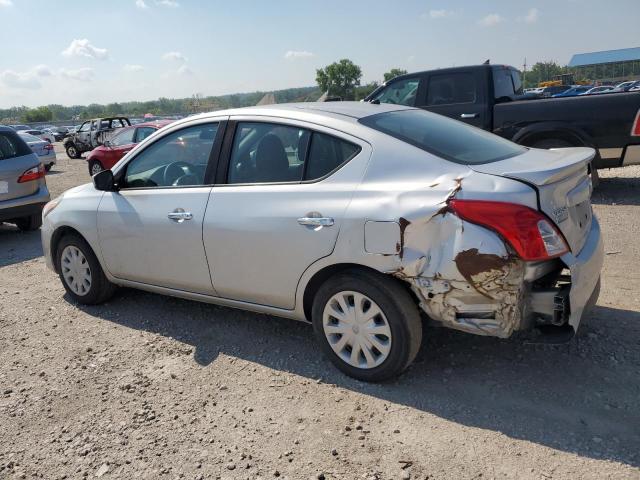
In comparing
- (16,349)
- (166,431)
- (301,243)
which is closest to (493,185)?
(301,243)

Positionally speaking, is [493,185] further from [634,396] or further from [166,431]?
[166,431]

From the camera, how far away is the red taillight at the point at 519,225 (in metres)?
2.74

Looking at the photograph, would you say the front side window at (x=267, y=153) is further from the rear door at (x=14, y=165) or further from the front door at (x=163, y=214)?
the rear door at (x=14, y=165)

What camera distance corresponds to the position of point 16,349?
14.1ft

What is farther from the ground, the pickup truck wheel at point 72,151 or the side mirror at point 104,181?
the side mirror at point 104,181

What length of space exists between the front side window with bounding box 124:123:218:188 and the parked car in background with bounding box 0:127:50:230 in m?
4.37

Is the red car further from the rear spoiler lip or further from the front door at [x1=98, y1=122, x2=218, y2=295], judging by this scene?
the rear spoiler lip

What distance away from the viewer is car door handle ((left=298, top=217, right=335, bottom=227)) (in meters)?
3.21

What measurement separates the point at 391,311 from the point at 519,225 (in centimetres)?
85

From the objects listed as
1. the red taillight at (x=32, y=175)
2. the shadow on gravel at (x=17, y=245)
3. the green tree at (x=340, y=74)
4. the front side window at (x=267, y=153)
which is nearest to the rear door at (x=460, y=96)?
the front side window at (x=267, y=153)

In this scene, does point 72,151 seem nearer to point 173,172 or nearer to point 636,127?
point 173,172

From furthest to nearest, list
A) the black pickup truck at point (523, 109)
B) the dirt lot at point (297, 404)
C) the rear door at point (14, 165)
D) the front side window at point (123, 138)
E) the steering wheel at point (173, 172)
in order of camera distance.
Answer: the front side window at point (123, 138) < the rear door at point (14, 165) < the black pickup truck at point (523, 109) < the steering wheel at point (173, 172) < the dirt lot at point (297, 404)

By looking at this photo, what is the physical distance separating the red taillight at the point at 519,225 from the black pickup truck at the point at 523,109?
18.2ft

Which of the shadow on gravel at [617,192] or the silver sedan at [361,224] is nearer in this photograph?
the silver sedan at [361,224]
